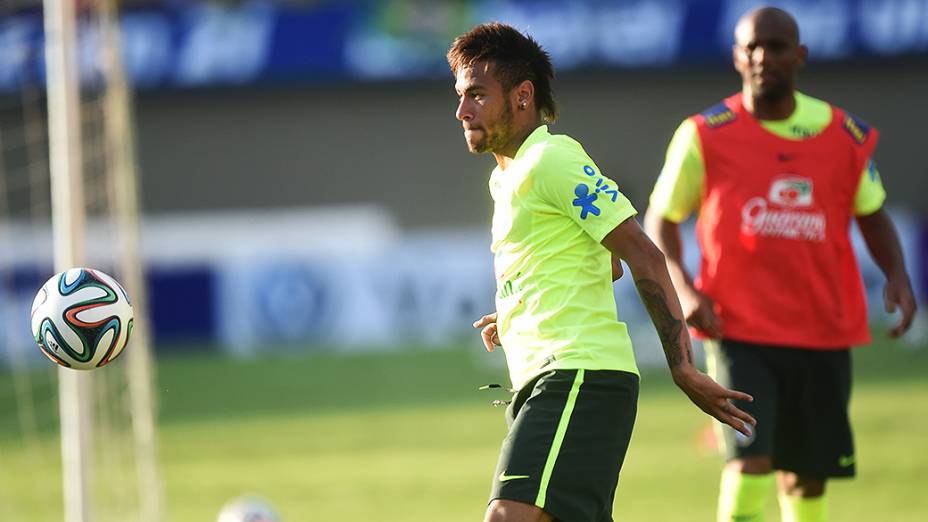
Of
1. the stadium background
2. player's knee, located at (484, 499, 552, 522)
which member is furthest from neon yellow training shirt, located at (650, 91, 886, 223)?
the stadium background

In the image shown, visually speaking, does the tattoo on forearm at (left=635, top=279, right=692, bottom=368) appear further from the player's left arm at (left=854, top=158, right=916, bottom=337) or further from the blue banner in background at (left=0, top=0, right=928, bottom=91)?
the blue banner in background at (left=0, top=0, right=928, bottom=91)

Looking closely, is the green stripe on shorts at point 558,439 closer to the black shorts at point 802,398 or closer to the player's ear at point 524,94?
the player's ear at point 524,94

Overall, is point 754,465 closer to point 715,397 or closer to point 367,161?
point 715,397

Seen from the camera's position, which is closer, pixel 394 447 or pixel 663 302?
pixel 663 302

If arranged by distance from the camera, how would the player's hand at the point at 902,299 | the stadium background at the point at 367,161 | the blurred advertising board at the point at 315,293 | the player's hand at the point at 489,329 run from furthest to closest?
the blurred advertising board at the point at 315,293 < the stadium background at the point at 367,161 < the player's hand at the point at 902,299 < the player's hand at the point at 489,329

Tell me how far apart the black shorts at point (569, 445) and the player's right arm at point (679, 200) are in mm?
1525

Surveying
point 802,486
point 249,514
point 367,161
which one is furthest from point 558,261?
point 367,161

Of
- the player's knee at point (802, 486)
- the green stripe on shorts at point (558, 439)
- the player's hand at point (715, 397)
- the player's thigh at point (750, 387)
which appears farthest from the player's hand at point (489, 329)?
the player's knee at point (802, 486)

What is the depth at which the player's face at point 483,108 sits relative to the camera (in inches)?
177

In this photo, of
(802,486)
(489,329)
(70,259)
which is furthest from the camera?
(802,486)

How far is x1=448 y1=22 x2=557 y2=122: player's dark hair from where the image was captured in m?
4.51

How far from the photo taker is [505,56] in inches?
178

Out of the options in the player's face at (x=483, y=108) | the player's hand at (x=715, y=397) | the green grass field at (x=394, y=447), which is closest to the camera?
the player's hand at (x=715, y=397)

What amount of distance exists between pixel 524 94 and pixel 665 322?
90cm
